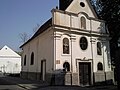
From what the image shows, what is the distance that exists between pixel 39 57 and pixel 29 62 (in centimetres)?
559

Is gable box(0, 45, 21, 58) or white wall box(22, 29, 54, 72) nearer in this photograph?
white wall box(22, 29, 54, 72)

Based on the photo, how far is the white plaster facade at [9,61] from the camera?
2613 inches

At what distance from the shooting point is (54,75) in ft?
69.2

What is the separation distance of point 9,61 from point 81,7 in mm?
47033

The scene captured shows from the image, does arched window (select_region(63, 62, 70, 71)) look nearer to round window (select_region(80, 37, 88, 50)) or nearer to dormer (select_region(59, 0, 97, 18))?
round window (select_region(80, 37, 88, 50))

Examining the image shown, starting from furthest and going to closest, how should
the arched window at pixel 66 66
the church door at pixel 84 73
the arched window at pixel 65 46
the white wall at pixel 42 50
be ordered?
the church door at pixel 84 73, the arched window at pixel 65 46, the white wall at pixel 42 50, the arched window at pixel 66 66

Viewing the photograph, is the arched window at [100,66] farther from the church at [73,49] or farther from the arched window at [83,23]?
the arched window at [83,23]

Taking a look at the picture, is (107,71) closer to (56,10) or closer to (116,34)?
(116,34)

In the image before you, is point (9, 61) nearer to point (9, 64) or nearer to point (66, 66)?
point (9, 64)

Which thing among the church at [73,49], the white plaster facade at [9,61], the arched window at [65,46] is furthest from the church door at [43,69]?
the white plaster facade at [9,61]

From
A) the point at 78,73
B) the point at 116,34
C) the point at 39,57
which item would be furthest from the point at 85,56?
the point at 116,34

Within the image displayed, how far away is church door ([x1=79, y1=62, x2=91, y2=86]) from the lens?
2338 centimetres

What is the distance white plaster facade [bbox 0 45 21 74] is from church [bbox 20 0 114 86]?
40762 millimetres

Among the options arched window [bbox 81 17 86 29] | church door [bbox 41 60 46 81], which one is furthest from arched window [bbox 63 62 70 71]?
arched window [bbox 81 17 86 29]
